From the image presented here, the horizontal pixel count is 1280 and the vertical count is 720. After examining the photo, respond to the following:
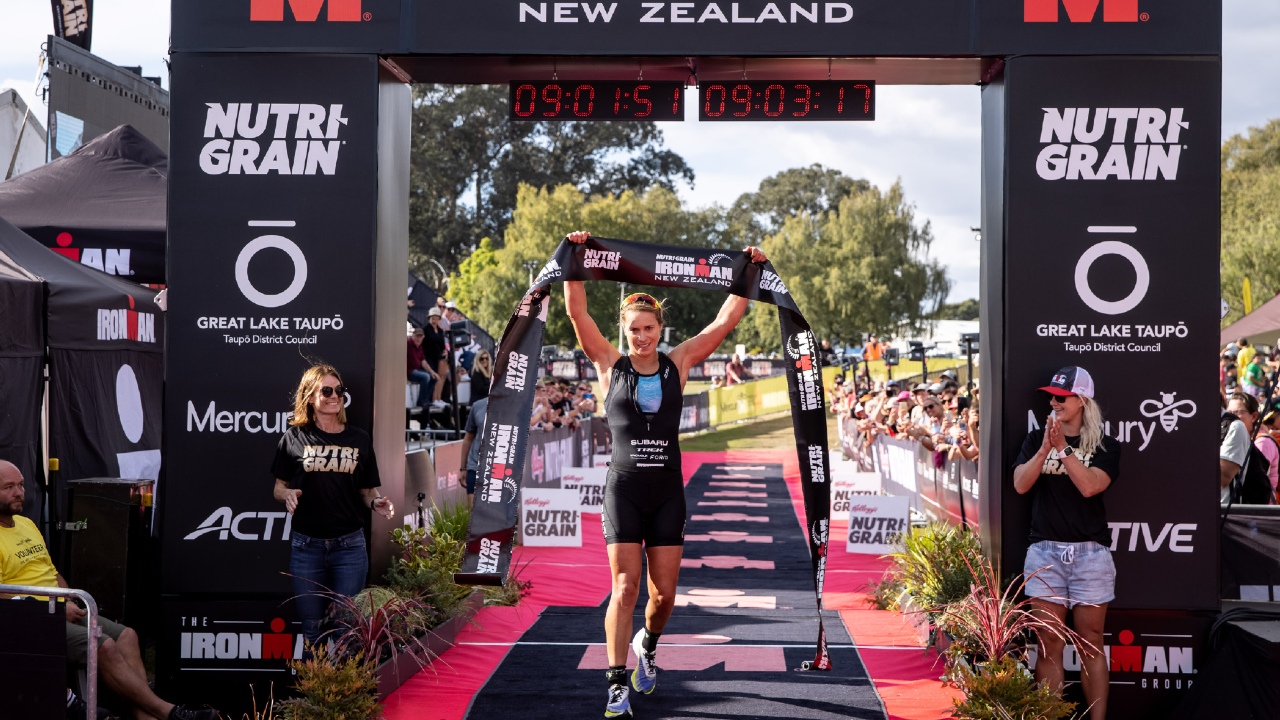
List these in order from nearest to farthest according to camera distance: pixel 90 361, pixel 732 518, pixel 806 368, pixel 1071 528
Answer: pixel 1071 528, pixel 806 368, pixel 90 361, pixel 732 518

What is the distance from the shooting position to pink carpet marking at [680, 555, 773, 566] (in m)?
12.3

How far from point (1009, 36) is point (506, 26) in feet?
9.56

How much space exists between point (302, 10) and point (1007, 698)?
18.0ft

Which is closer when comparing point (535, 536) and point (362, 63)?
point (362, 63)

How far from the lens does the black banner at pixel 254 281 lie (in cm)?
672

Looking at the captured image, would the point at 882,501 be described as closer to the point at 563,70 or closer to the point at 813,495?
the point at 813,495

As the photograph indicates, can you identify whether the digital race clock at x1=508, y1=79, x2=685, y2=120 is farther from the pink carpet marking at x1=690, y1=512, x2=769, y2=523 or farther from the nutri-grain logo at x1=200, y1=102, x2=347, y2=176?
the pink carpet marking at x1=690, y1=512, x2=769, y2=523

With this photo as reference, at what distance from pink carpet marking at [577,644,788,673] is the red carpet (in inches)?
23.1

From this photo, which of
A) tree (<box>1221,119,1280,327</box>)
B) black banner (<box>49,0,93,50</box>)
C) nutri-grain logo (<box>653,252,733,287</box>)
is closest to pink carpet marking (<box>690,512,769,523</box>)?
nutri-grain logo (<box>653,252,733,287</box>)

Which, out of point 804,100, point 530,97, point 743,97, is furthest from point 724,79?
point 530,97

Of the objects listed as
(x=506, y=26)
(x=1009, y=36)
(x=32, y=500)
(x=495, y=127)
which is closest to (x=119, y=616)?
(x=32, y=500)

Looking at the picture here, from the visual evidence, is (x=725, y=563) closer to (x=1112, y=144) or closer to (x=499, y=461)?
(x=499, y=461)

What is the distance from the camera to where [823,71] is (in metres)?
6.82

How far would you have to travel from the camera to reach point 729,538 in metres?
14.9
